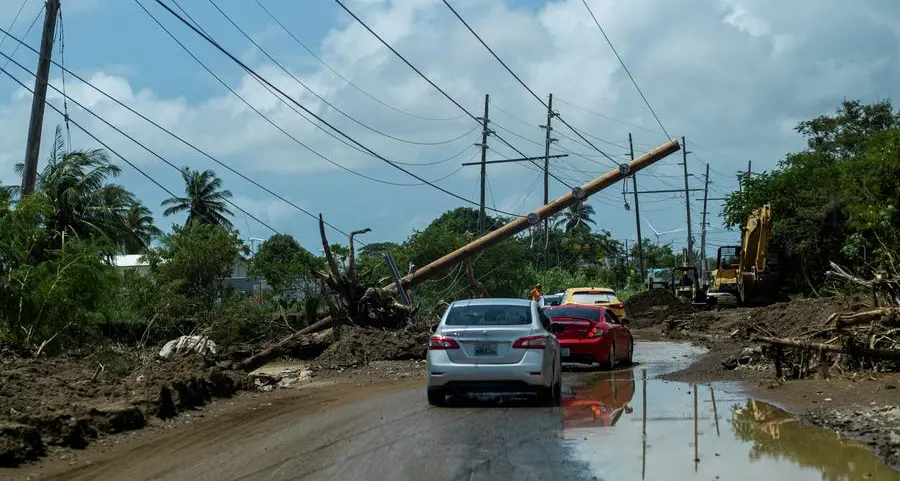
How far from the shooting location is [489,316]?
15.6 m

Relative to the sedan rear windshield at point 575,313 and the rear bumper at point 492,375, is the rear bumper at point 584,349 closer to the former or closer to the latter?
the sedan rear windshield at point 575,313

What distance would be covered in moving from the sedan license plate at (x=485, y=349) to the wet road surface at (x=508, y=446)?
2.62 ft

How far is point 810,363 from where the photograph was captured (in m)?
17.6

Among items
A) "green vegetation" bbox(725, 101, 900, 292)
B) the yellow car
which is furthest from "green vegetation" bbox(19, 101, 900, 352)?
the yellow car

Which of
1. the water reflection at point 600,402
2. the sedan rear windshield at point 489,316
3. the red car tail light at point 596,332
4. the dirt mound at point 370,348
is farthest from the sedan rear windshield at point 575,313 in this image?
the sedan rear windshield at point 489,316

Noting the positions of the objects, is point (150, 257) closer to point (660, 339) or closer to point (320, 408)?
point (660, 339)

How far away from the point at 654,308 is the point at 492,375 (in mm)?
38151

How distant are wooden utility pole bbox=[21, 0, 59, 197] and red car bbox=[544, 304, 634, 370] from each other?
11.1 meters

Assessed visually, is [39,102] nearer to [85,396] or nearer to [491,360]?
[85,396]

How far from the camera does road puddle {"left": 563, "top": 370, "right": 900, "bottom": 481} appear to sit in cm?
945

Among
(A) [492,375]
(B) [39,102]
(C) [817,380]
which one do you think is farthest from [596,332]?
(B) [39,102]

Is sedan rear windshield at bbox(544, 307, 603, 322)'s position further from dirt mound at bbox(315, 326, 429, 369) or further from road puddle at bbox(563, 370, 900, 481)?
road puddle at bbox(563, 370, 900, 481)

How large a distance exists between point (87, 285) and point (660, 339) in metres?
22.2

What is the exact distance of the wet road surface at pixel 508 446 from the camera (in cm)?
946
